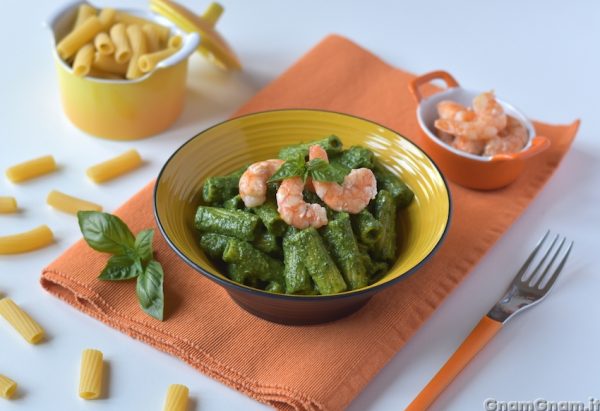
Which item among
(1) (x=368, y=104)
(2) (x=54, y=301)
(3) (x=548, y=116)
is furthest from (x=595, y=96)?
(2) (x=54, y=301)

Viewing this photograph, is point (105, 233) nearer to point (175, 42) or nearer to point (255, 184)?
point (255, 184)

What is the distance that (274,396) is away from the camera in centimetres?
234

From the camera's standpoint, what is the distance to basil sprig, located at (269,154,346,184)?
2.47 m

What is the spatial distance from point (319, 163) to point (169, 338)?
70 cm

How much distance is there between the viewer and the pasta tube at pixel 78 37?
10.6 ft

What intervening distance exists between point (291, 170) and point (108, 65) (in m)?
1.16

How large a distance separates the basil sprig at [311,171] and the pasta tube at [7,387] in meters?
0.96

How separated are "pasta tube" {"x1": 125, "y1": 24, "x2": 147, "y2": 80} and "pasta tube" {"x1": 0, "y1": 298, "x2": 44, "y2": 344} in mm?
1061

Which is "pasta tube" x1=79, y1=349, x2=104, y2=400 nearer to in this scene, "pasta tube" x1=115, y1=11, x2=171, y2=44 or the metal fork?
the metal fork

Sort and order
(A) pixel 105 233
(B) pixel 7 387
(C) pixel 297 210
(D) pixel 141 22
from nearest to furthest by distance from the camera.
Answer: (B) pixel 7 387, (C) pixel 297 210, (A) pixel 105 233, (D) pixel 141 22

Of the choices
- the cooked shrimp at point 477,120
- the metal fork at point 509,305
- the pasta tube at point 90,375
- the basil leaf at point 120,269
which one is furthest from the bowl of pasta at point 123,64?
the metal fork at point 509,305

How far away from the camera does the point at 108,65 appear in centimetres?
326

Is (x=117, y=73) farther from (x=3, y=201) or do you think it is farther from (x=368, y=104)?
(x=368, y=104)

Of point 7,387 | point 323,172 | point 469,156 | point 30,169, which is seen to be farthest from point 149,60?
point 7,387
